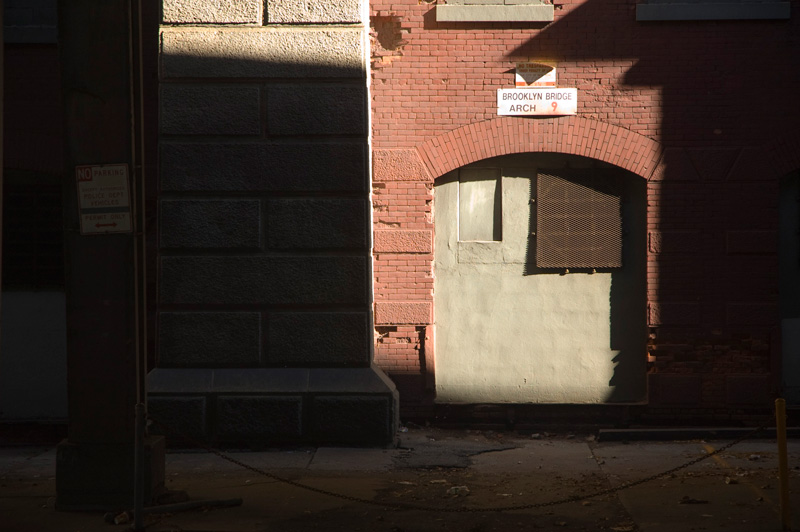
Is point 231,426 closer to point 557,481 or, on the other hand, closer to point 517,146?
point 557,481

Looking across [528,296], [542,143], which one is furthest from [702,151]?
[528,296]

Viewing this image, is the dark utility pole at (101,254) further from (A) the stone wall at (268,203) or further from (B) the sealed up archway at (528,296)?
(B) the sealed up archway at (528,296)

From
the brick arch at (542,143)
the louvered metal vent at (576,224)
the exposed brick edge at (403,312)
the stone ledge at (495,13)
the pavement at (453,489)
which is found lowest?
the pavement at (453,489)

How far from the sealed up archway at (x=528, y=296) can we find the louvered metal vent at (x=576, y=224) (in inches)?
0.9

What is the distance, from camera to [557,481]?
7.23 meters

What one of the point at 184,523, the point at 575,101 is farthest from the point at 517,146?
the point at 184,523

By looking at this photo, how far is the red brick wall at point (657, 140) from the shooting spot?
9805 mm

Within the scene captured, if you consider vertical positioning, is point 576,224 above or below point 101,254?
above

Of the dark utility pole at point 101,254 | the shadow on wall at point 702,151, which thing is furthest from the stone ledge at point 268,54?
the shadow on wall at point 702,151

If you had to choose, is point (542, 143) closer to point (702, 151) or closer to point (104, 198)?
point (702, 151)

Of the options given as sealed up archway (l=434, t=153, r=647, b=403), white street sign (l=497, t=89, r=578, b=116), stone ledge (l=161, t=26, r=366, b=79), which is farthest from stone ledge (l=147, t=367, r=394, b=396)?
white street sign (l=497, t=89, r=578, b=116)

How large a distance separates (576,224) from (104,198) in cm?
577

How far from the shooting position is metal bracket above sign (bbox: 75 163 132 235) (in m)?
6.02

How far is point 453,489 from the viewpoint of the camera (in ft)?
22.2
